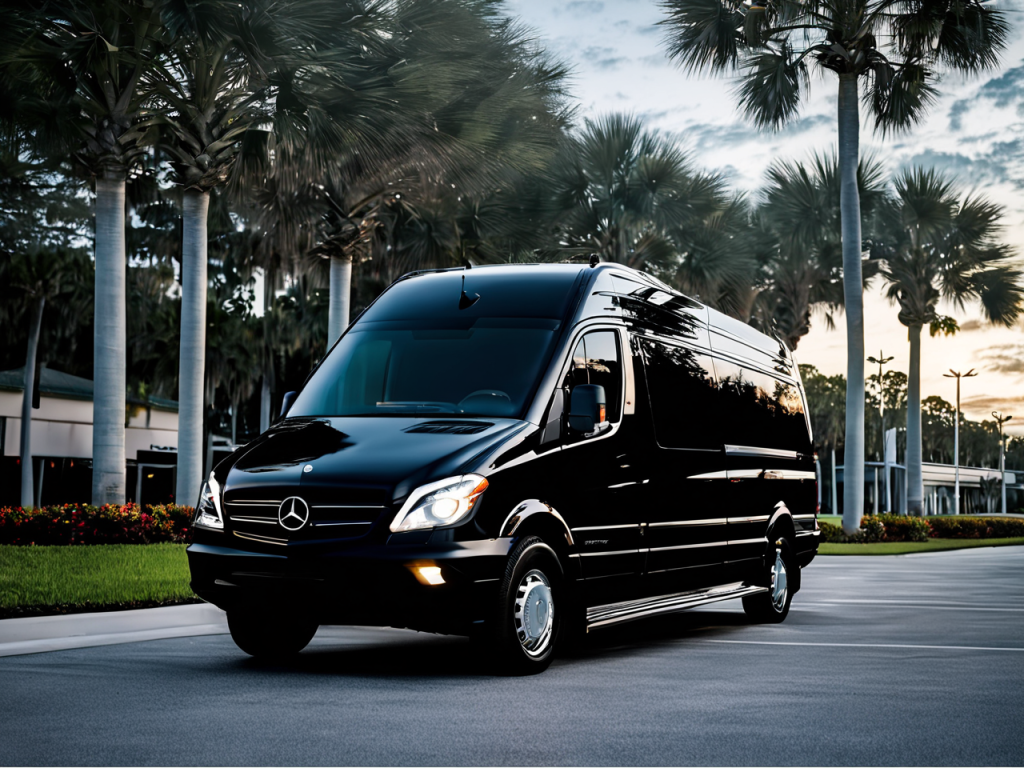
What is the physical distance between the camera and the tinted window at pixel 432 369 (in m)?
8.90

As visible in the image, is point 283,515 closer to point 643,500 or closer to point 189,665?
point 189,665

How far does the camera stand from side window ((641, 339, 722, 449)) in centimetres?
1020

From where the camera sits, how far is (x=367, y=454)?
8.16 meters

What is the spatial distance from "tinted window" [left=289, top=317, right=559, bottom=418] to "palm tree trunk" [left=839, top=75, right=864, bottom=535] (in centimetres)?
2283

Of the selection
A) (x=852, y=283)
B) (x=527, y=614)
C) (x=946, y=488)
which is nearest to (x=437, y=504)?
(x=527, y=614)

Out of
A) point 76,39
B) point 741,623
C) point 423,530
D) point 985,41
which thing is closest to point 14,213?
point 76,39

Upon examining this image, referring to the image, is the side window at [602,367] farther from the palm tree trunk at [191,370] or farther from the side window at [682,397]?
the palm tree trunk at [191,370]

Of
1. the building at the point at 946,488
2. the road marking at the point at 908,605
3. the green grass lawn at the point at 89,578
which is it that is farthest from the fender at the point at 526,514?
the building at the point at 946,488

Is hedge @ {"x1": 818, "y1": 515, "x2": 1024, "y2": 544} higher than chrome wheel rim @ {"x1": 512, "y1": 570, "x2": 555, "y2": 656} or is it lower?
lower

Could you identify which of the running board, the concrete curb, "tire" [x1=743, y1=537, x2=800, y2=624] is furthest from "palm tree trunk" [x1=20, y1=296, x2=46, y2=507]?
the running board

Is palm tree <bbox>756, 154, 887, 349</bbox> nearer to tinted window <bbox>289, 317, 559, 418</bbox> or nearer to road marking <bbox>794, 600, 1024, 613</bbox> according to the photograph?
road marking <bbox>794, 600, 1024, 613</bbox>

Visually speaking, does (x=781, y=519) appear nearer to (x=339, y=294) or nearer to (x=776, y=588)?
(x=776, y=588)

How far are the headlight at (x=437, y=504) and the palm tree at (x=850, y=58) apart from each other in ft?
79.8

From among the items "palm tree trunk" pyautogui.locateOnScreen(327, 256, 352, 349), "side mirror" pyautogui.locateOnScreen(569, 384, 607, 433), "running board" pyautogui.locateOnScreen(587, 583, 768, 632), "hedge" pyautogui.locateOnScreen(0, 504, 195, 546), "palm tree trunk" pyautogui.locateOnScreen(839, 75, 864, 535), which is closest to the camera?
"side mirror" pyautogui.locateOnScreen(569, 384, 607, 433)
